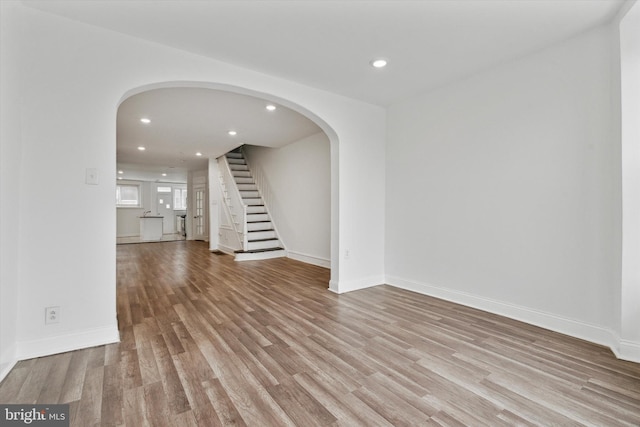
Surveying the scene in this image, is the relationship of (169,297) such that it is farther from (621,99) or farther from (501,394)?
(621,99)

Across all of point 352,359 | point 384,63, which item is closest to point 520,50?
point 384,63

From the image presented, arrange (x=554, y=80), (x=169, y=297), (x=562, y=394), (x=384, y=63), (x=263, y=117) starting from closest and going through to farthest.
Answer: (x=562, y=394) < (x=554, y=80) < (x=384, y=63) < (x=169, y=297) < (x=263, y=117)

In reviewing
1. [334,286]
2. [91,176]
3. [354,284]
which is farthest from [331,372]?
[91,176]

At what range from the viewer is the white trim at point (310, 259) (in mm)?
5578

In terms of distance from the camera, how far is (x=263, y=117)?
4695 millimetres

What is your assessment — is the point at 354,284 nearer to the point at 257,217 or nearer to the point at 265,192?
the point at 257,217

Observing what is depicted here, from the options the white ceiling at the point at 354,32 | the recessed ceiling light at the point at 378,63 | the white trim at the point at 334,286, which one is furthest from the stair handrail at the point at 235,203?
the recessed ceiling light at the point at 378,63

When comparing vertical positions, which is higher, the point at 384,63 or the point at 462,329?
the point at 384,63

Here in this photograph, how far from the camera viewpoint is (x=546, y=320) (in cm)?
268

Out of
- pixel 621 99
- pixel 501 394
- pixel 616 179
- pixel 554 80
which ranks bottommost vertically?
pixel 501 394

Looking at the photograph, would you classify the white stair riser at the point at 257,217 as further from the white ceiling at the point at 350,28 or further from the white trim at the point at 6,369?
the white trim at the point at 6,369

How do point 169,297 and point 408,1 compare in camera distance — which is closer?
point 408,1

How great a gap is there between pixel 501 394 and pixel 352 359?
94 cm

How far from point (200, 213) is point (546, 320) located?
10057 millimetres
